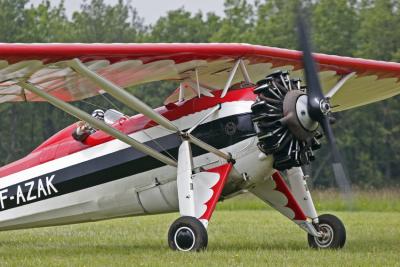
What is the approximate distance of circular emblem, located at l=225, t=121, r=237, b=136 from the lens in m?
12.1

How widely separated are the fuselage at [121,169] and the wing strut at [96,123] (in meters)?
0.23

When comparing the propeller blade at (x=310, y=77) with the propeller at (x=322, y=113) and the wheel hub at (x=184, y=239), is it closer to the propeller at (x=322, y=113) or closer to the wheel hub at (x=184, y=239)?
the propeller at (x=322, y=113)

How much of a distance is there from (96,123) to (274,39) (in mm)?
54115

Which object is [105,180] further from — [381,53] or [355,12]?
[355,12]

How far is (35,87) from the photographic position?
38.4ft

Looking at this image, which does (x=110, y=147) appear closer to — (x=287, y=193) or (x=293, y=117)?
(x=287, y=193)

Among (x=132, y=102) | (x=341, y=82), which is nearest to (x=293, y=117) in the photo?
(x=132, y=102)

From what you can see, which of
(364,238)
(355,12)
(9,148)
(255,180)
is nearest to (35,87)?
(255,180)

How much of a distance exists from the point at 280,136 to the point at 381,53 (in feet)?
168

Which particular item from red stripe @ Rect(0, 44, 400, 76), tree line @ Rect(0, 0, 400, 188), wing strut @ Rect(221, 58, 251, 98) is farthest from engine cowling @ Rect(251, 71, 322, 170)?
tree line @ Rect(0, 0, 400, 188)

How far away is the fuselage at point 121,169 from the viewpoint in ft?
39.8

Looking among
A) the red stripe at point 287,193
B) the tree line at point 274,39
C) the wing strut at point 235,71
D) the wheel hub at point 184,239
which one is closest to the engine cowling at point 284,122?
the wing strut at point 235,71

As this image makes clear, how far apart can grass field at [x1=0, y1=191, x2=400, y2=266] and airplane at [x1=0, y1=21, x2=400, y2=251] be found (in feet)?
1.77

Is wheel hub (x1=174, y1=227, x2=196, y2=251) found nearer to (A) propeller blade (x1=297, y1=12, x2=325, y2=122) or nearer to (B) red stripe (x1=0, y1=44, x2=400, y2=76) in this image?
(A) propeller blade (x1=297, y1=12, x2=325, y2=122)
